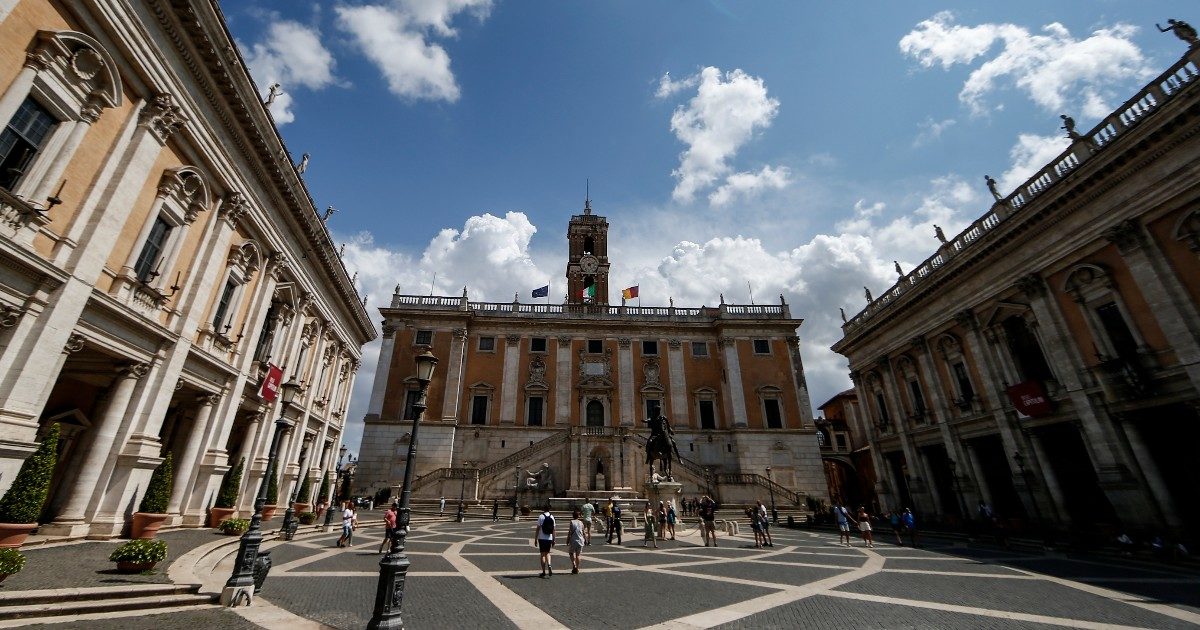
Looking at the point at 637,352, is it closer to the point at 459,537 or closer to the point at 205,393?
the point at 459,537

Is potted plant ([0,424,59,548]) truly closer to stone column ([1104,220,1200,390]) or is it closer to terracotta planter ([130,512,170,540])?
terracotta planter ([130,512,170,540])

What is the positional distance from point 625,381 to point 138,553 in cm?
2994

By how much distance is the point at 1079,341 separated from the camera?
16.7m

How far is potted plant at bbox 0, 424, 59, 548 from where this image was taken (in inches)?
296

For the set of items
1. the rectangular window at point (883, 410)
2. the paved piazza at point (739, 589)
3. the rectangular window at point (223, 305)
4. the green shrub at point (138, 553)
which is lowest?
the paved piazza at point (739, 589)

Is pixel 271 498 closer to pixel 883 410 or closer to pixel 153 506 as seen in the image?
pixel 153 506

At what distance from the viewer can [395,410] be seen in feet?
108

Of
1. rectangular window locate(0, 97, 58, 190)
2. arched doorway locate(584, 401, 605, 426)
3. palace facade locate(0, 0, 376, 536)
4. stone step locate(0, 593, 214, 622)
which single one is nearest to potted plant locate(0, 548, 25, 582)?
stone step locate(0, 593, 214, 622)

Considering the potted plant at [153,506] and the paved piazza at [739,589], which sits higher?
the potted plant at [153,506]

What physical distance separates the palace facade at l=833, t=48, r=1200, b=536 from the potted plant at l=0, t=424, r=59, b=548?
28118mm

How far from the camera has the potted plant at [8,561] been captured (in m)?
5.69

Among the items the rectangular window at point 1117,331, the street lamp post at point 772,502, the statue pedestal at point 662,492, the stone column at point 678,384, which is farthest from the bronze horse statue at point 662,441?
the rectangular window at point 1117,331

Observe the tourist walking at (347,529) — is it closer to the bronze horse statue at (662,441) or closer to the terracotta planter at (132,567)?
the terracotta planter at (132,567)

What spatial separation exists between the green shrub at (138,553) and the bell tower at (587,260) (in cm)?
3545
